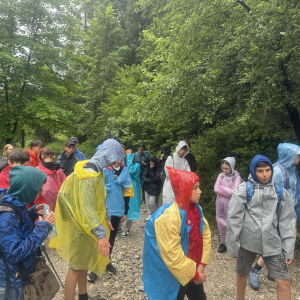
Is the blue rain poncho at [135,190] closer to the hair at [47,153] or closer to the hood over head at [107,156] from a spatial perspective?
the hair at [47,153]

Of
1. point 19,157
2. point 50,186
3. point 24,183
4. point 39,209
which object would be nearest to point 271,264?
point 39,209

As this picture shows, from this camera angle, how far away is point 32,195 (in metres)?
1.93

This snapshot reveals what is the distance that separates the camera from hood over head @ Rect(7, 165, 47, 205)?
1.87 metres

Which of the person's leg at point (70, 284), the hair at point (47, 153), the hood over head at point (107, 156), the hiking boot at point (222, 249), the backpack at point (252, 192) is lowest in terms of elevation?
the hiking boot at point (222, 249)

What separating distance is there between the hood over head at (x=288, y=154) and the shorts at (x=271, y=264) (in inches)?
69.6

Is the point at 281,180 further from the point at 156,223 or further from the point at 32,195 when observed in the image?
the point at 32,195

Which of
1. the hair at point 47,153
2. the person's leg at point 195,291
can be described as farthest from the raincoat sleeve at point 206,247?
the hair at point 47,153

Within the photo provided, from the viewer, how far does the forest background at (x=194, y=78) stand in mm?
4992

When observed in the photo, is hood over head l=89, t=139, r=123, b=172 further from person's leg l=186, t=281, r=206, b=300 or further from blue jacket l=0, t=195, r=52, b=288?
person's leg l=186, t=281, r=206, b=300

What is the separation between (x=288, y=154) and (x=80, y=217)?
3314mm

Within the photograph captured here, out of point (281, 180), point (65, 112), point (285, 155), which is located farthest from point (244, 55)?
point (65, 112)

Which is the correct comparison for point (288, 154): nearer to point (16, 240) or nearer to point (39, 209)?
point (39, 209)

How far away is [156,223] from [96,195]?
77 centimetres

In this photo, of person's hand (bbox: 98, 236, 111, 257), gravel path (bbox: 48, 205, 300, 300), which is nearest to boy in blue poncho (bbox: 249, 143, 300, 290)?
gravel path (bbox: 48, 205, 300, 300)
